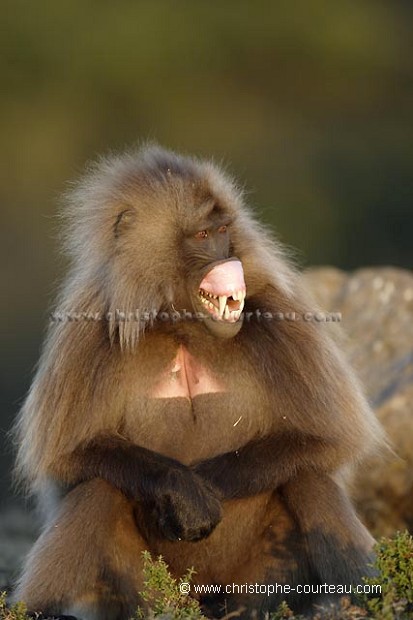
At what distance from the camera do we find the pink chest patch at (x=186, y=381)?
465cm

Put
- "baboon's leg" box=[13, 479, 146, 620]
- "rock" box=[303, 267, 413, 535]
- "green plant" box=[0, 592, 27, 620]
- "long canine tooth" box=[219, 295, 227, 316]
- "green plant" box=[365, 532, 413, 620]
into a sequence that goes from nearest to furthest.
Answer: "green plant" box=[365, 532, 413, 620] → "green plant" box=[0, 592, 27, 620] → "baboon's leg" box=[13, 479, 146, 620] → "long canine tooth" box=[219, 295, 227, 316] → "rock" box=[303, 267, 413, 535]

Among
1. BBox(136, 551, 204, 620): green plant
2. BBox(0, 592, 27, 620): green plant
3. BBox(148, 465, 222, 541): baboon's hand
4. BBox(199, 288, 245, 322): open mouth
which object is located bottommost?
BBox(0, 592, 27, 620): green plant

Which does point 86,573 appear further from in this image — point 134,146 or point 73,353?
point 134,146

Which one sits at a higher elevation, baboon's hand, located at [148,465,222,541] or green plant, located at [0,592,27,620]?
baboon's hand, located at [148,465,222,541]

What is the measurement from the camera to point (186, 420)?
4.65 metres

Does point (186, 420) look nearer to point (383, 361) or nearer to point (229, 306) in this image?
point (229, 306)

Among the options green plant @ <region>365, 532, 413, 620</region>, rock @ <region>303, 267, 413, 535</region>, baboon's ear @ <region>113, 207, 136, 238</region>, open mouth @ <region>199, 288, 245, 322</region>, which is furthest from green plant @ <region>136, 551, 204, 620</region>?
rock @ <region>303, 267, 413, 535</region>

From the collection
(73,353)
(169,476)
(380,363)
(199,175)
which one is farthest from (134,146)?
(380,363)

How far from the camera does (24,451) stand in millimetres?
4730

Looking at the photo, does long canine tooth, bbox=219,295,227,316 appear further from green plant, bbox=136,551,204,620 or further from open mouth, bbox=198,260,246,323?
green plant, bbox=136,551,204,620

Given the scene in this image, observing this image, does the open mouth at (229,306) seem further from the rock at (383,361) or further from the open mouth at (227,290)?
the rock at (383,361)

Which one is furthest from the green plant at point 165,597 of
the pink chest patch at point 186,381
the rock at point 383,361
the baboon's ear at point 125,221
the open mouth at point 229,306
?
the rock at point 383,361

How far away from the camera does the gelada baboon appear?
443 cm

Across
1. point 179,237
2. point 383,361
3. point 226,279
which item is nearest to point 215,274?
point 226,279
